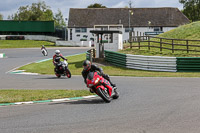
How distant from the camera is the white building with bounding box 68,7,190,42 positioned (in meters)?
81.1

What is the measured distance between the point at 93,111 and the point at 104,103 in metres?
1.35

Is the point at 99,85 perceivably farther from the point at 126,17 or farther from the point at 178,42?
the point at 126,17

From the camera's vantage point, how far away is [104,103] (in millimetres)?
10344

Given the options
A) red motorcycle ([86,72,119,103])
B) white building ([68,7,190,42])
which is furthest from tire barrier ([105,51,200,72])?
white building ([68,7,190,42])

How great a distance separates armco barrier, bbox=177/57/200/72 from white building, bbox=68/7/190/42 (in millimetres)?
57410

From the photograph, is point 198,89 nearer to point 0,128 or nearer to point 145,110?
point 145,110

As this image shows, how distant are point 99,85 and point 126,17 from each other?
73.9 metres

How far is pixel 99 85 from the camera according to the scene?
1036 centimetres

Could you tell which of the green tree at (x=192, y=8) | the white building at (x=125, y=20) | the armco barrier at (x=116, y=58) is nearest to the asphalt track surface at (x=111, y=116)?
the armco barrier at (x=116, y=58)

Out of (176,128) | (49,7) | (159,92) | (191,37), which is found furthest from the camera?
(49,7)

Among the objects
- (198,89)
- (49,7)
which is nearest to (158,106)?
(198,89)

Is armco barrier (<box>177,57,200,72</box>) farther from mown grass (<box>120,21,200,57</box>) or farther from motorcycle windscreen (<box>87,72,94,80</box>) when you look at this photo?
motorcycle windscreen (<box>87,72,94,80</box>)

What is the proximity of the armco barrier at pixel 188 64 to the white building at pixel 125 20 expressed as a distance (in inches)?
2260

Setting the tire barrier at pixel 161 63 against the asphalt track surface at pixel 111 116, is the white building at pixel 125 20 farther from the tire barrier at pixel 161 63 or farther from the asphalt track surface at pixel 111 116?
the asphalt track surface at pixel 111 116
